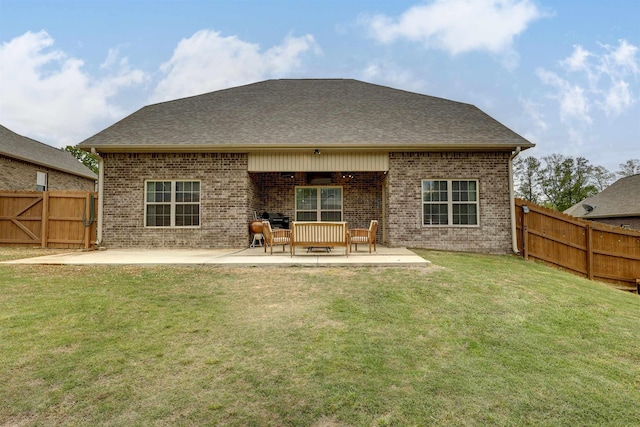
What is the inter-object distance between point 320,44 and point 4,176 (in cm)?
1770

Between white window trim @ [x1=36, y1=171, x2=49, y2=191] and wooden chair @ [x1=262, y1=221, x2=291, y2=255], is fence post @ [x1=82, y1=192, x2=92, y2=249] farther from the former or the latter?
white window trim @ [x1=36, y1=171, x2=49, y2=191]

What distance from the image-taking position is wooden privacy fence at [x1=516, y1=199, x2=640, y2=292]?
10414 mm

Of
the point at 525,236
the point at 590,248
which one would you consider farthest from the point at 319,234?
the point at 590,248

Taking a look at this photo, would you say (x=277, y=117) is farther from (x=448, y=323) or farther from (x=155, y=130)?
(x=448, y=323)

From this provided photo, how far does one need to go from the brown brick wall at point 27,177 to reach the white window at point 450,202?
18.5m

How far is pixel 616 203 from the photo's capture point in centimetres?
2419

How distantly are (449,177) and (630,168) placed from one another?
4212 centimetres

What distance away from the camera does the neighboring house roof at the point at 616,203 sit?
22.6 m

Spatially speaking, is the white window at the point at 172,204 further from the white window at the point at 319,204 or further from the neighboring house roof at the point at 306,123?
the white window at the point at 319,204

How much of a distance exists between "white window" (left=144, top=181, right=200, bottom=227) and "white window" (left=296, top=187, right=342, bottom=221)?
3.98 metres

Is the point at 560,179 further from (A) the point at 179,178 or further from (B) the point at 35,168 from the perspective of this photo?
(B) the point at 35,168

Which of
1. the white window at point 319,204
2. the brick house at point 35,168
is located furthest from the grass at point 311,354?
the brick house at point 35,168

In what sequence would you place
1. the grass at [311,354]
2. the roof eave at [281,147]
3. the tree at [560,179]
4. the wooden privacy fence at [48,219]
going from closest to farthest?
the grass at [311,354]
the roof eave at [281,147]
the wooden privacy fence at [48,219]
the tree at [560,179]

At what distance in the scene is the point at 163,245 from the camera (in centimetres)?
1097
